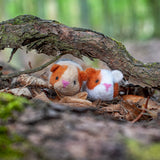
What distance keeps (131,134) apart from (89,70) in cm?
180

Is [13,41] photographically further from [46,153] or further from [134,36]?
[134,36]

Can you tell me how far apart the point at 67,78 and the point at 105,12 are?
15363 mm

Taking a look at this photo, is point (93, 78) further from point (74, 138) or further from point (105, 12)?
point (105, 12)

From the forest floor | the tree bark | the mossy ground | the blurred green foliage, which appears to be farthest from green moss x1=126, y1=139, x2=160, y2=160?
the blurred green foliage

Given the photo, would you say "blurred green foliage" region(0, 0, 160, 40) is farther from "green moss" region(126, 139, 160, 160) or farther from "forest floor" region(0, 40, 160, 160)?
"green moss" region(126, 139, 160, 160)

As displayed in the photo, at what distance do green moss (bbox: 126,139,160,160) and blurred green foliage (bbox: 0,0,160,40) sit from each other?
9.97m

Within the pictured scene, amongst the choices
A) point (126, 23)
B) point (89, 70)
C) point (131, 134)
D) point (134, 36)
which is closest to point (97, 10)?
point (126, 23)

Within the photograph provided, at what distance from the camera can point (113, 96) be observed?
2648 millimetres

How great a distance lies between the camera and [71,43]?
2.33m

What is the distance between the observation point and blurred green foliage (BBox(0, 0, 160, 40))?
40.1 feet

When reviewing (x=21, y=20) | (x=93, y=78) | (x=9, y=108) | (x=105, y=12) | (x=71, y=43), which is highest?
(x=105, y=12)

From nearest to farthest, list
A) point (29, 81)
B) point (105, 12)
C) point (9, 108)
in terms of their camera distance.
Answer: point (9, 108), point (29, 81), point (105, 12)

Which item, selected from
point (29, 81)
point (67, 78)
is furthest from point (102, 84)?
point (29, 81)

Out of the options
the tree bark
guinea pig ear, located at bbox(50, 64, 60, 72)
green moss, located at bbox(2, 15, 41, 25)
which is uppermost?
green moss, located at bbox(2, 15, 41, 25)
